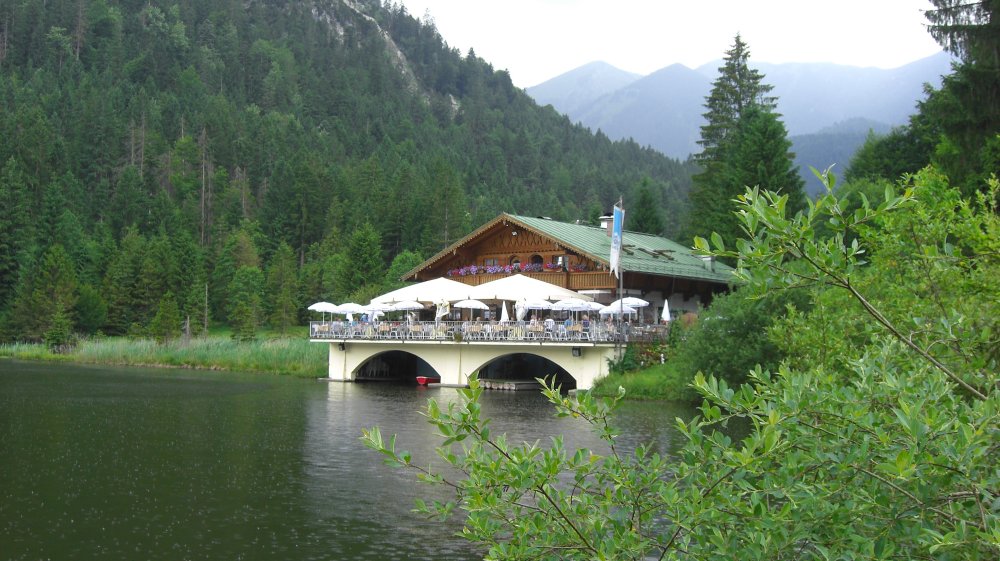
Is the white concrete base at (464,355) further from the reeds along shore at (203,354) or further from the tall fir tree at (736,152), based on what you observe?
the tall fir tree at (736,152)

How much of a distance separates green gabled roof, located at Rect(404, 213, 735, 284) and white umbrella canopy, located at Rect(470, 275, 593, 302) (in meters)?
2.01

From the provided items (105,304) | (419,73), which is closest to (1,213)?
(105,304)

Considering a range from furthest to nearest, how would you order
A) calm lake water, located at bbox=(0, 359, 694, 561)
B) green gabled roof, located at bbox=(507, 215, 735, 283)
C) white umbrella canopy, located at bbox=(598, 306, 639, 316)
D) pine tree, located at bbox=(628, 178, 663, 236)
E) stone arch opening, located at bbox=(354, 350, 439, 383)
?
pine tree, located at bbox=(628, 178, 663, 236) → stone arch opening, located at bbox=(354, 350, 439, 383) → green gabled roof, located at bbox=(507, 215, 735, 283) → white umbrella canopy, located at bbox=(598, 306, 639, 316) → calm lake water, located at bbox=(0, 359, 694, 561)

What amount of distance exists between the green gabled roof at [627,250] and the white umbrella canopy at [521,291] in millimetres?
2012

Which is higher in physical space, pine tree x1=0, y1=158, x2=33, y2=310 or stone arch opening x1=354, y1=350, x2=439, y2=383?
pine tree x1=0, y1=158, x2=33, y2=310

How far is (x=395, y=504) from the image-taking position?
47.6 ft

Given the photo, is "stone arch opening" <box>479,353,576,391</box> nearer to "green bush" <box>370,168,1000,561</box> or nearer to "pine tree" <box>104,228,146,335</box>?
"pine tree" <box>104,228,146,335</box>

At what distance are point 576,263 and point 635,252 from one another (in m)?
3.01

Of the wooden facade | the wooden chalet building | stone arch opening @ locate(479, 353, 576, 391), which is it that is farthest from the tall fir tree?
stone arch opening @ locate(479, 353, 576, 391)

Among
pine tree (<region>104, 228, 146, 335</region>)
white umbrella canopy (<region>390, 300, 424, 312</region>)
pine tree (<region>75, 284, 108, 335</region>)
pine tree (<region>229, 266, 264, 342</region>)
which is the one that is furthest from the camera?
pine tree (<region>104, 228, 146, 335</region>)

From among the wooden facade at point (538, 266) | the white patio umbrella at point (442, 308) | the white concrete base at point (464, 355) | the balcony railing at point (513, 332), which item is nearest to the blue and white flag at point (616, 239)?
the balcony railing at point (513, 332)

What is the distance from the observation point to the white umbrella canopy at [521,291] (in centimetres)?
3694

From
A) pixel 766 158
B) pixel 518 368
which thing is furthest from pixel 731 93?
pixel 518 368

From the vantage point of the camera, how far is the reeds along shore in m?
45.9
